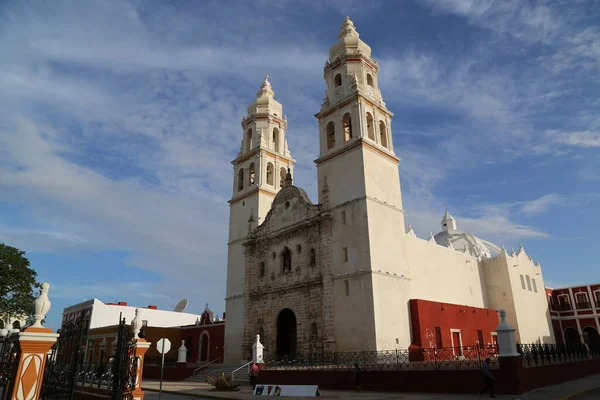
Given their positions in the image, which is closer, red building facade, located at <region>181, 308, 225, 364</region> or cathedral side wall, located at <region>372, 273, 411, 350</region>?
cathedral side wall, located at <region>372, 273, 411, 350</region>

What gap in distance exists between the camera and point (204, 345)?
115 ft

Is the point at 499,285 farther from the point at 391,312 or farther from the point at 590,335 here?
the point at 391,312

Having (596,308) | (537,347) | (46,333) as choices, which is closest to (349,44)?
(537,347)

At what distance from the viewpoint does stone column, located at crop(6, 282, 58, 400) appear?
718cm

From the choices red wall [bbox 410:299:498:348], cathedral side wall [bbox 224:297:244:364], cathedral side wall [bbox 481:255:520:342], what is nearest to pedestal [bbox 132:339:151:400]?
red wall [bbox 410:299:498:348]

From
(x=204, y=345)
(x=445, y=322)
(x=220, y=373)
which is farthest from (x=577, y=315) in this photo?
(x=220, y=373)

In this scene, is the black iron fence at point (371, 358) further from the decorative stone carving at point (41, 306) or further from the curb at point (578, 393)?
the decorative stone carving at point (41, 306)

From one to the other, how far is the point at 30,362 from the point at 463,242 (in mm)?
42885

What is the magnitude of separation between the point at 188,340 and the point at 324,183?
21.0 m

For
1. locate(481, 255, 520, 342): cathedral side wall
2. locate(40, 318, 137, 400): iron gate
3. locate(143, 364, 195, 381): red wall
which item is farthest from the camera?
locate(481, 255, 520, 342): cathedral side wall

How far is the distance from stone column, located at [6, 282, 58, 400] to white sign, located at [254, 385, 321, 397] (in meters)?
9.54

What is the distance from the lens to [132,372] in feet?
34.1

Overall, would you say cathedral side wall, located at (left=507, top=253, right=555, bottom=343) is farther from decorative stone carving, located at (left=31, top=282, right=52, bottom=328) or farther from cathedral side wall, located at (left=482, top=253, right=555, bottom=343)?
decorative stone carving, located at (left=31, top=282, right=52, bottom=328)

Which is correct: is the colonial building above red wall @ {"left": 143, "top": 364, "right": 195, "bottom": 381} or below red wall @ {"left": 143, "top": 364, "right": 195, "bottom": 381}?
above
